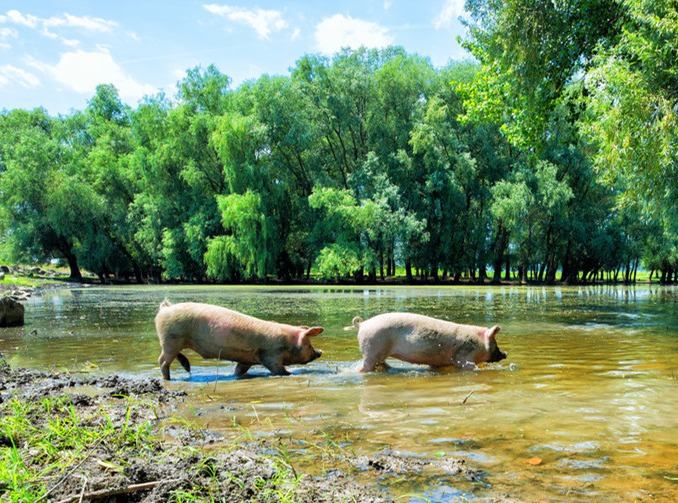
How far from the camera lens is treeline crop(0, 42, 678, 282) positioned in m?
46.4

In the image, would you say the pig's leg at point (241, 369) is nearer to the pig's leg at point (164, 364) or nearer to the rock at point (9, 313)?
the pig's leg at point (164, 364)

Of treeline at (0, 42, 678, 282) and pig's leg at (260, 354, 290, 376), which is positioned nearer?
pig's leg at (260, 354, 290, 376)

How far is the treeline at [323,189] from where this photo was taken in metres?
46.4

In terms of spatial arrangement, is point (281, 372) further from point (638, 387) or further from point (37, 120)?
point (37, 120)

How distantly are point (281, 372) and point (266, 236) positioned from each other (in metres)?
36.6

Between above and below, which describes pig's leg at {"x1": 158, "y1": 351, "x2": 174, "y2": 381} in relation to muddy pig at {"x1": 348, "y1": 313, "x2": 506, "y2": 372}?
below

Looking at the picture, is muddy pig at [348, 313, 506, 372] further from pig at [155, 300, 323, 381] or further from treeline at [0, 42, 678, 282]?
treeline at [0, 42, 678, 282]

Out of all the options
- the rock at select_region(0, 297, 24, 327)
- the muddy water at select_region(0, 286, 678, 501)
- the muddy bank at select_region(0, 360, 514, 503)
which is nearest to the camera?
the muddy bank at select_region(0, 360, 514, 503)

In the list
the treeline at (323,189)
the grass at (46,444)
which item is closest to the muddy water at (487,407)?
the grass at (46,444)

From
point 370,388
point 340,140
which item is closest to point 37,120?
point 340,140

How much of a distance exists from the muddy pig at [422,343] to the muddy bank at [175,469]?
394 cm

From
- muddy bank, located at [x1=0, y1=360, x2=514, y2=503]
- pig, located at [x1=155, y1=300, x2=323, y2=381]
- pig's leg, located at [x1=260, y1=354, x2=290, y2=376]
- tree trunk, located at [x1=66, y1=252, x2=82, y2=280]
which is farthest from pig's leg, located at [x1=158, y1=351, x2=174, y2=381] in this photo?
tree trunk, located at [x1=66, y1=252, x2=82, y2=280]

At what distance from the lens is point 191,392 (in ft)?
24.1

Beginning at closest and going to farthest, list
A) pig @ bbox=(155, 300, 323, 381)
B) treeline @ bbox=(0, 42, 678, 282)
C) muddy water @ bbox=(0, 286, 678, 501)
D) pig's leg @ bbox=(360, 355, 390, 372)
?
muddy water @ bbox=(0, 286, 678, 501) → pig @ bbox=(155, 300, 323, 381) → pig's leg @ bbox=(360, 355, 390, 372) → treeline @ bbox=(0, 42, 678, 282)
